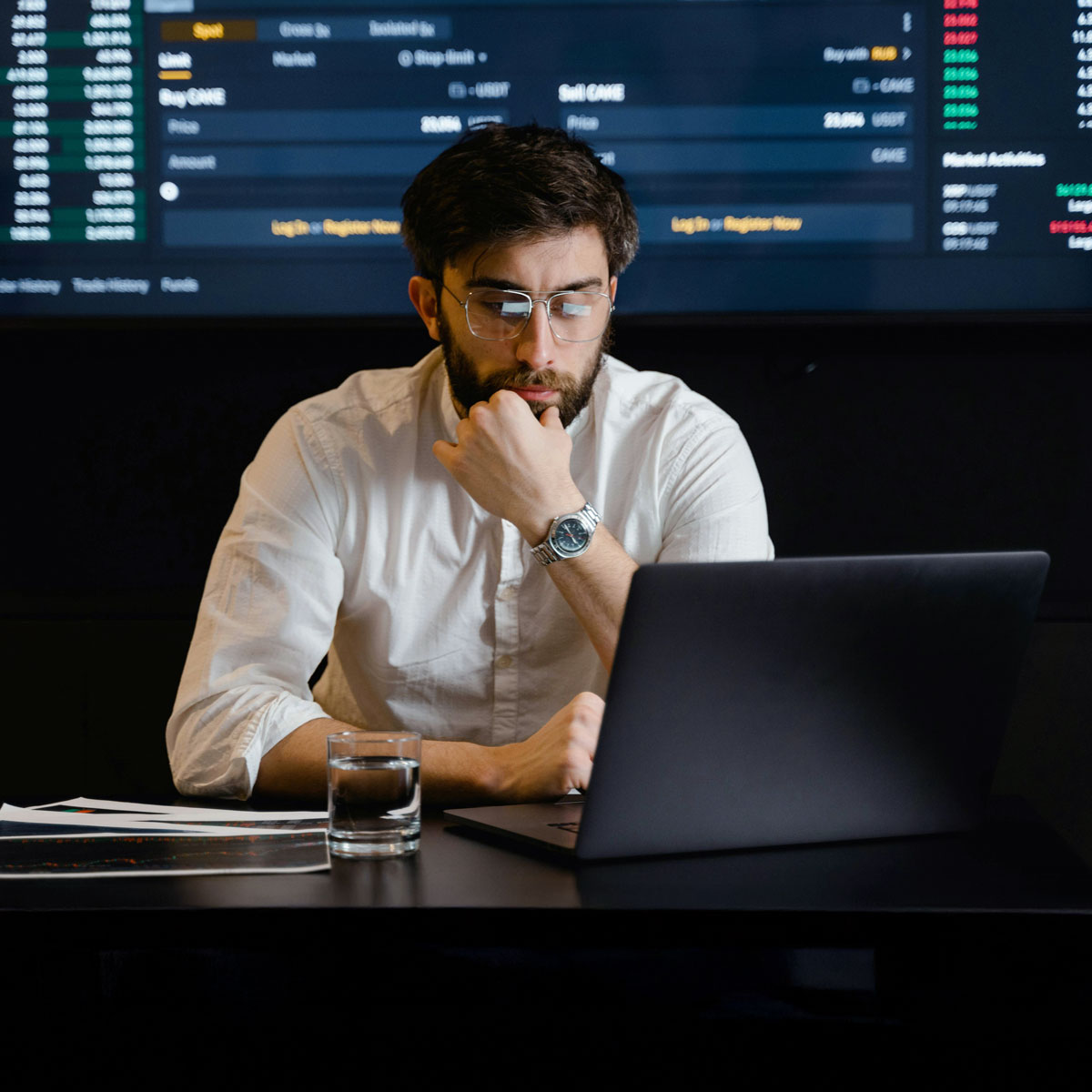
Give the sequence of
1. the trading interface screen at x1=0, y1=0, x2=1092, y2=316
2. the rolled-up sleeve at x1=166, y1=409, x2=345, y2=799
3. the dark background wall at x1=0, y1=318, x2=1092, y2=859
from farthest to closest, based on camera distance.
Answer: the dark background wall at x1=0, y1=318, x2=1092, y2=859 < the trading interface screen at x1=0, y1=0, x2=1092, y2=316 < the rolled-up sleeve at x1=166, y1=409, x2=345, y2=799

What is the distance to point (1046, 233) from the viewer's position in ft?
6.17

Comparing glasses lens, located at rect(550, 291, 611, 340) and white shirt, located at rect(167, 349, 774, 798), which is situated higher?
glasses lens, located at rect(550, 291, 611, 340)

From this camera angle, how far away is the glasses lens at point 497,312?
140cm

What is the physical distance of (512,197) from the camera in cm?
139

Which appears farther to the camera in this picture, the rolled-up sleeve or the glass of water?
the rolled-up sleeve

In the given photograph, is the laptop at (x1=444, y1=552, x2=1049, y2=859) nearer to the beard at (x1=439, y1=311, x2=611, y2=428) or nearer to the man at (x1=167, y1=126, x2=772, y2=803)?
the man at (x1=167, y1=126, x2=772, y2=803)

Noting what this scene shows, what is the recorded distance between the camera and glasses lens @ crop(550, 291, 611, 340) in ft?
4.58

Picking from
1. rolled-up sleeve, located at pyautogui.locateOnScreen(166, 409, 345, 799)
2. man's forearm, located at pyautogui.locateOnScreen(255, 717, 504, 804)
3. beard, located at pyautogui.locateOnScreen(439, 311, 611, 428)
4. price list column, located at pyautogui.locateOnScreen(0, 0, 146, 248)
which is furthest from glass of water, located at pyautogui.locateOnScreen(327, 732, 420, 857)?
price list column, located at pyautogui.locateOnScreen(0, 0, 146, 248)

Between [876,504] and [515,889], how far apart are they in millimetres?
1453

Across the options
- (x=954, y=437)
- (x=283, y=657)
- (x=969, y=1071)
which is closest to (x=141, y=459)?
(x=283, y=657)

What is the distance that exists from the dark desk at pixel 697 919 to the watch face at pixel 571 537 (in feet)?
1.57

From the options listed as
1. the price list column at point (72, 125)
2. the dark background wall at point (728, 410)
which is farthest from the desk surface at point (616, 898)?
the price list column at point (72, 125)

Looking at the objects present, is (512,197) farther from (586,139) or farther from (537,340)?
(586,139)

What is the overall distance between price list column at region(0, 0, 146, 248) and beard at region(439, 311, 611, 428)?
0.74 meters
